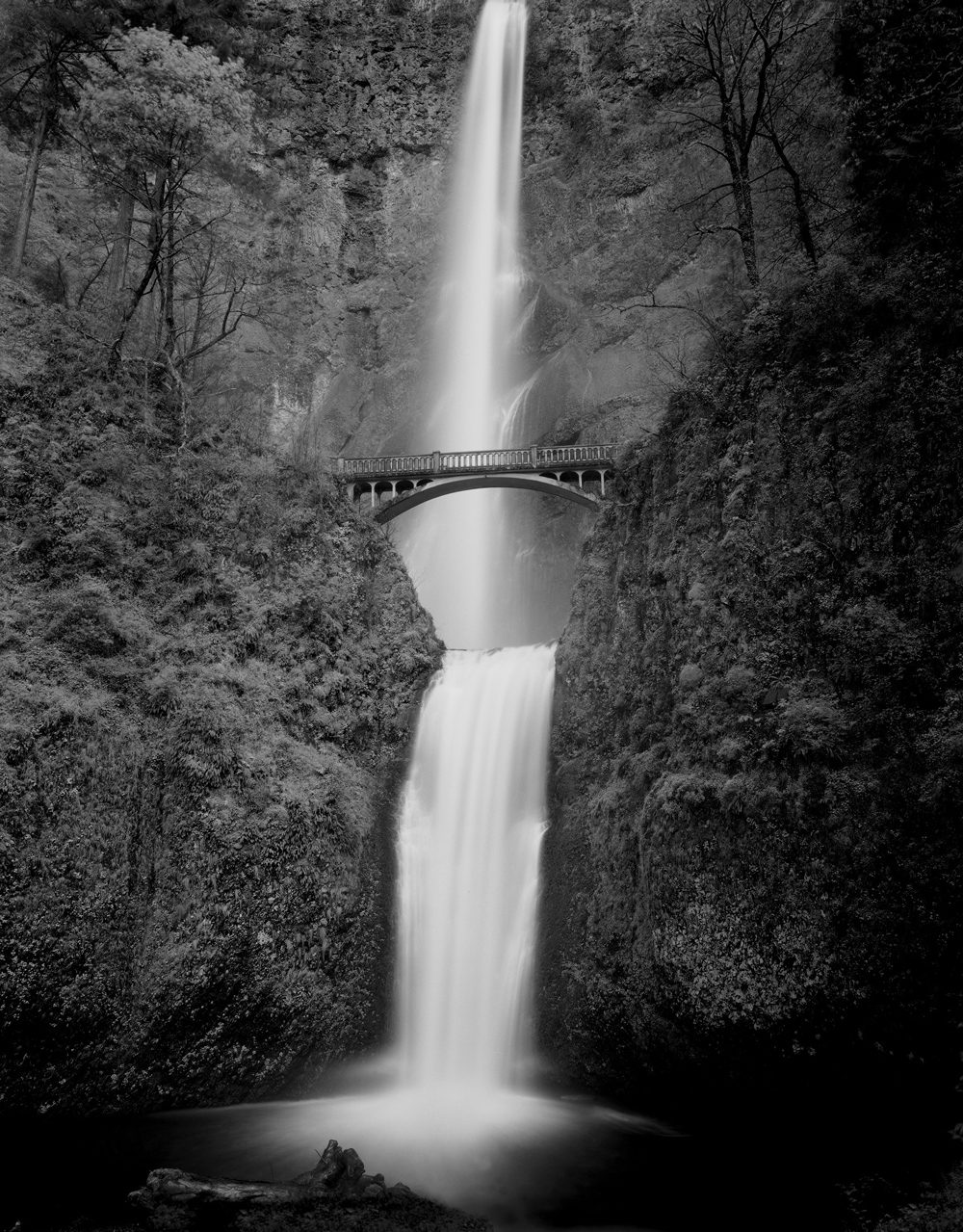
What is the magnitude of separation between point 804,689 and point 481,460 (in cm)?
2060

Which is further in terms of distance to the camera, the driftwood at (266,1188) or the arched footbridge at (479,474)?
the arched footbridge at (479,474)

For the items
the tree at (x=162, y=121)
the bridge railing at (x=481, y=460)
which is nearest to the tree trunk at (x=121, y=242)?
the tree at (x=162, y=121)

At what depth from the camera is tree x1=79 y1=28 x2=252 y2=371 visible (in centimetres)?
1527

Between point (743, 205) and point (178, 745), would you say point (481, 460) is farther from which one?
point (178, 745)

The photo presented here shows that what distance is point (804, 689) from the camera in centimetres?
955

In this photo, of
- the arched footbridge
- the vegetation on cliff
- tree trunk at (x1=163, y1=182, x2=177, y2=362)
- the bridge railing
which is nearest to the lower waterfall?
the vegetation on cliff

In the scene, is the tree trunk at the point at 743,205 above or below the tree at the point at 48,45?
below

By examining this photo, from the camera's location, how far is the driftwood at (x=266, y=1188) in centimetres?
766

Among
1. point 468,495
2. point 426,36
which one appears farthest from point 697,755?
point 426,36

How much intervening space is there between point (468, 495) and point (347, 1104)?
25.0 metres

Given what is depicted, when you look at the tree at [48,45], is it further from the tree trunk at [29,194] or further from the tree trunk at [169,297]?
the tree trunk at [169,297]

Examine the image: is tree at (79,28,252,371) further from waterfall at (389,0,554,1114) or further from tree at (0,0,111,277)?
waterfall at (389,0,554,1114)

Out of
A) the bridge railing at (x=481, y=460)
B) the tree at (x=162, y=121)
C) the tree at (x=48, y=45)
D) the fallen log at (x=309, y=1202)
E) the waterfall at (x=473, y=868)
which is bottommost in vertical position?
the fallen log at (x=309, y=1202)

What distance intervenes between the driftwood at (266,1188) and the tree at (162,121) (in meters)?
14.5
